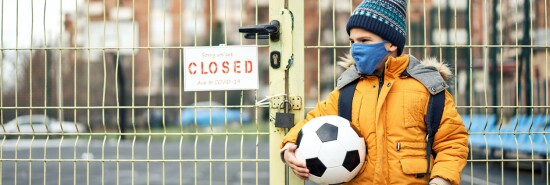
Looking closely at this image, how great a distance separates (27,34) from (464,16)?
326 centimetres

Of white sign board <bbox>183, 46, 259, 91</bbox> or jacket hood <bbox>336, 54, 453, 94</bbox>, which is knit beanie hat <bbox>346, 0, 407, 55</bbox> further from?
white sign board <bbox>183, 46, 259, 91</bbox>

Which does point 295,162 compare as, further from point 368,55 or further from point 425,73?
point 425,73

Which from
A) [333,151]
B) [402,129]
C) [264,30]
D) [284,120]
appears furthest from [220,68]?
[402,129]

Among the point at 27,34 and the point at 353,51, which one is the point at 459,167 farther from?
the point at 27,34

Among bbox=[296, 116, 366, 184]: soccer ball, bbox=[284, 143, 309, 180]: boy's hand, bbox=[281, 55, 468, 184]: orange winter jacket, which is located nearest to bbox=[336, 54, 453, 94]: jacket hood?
bbox=[281, 55, 468, 184]: orange winter jacket

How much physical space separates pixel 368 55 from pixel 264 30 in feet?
2.18

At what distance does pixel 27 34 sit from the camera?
3.89 m

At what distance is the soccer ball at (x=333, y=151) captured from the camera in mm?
2965

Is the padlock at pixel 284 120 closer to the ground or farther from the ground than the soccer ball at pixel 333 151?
farther from the ground

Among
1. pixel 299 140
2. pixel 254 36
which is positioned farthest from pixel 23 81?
pixel 299 140

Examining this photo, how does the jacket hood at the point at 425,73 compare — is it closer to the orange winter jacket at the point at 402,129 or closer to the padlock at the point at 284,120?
the orange winter jacket at the point at 402,129

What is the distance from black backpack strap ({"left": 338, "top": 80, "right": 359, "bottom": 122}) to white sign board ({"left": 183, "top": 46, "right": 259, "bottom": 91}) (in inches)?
23.2

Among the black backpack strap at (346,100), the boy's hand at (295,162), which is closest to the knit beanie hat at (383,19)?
the black backpack strap at (346,100)

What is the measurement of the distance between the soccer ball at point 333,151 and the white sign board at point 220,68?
2.17 ft
